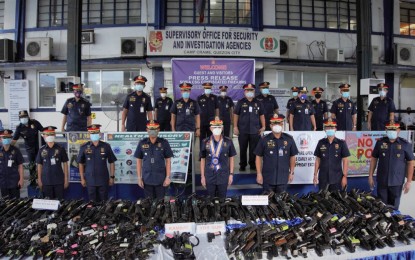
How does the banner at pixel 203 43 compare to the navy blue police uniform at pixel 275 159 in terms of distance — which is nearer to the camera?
the navy blue police uniform at pixel 275 159

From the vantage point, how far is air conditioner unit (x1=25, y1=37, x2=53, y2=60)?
12.1m

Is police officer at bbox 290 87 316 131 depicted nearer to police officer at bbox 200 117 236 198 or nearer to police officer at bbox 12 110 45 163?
police officer at bbox 200 117 236 198

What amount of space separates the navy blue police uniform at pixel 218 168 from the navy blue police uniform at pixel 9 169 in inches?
131

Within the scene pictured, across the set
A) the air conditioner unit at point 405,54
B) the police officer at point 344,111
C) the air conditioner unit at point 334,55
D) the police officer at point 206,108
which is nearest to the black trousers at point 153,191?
the police officer at point 206,108

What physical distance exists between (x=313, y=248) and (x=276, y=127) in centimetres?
208

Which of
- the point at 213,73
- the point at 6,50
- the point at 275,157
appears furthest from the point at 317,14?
the point at 6,50

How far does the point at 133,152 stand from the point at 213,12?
841cm

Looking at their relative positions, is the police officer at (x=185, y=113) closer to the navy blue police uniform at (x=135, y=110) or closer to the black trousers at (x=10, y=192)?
the navy blue police uniform at (x=135, y=110)

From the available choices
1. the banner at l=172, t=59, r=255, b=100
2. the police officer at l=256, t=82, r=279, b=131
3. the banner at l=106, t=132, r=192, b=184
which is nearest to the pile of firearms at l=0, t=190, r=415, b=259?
the banner at l=106, t=132, r=192, b=184

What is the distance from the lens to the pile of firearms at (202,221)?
307 cm

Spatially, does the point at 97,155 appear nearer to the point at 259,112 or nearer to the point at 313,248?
the point at 259,112

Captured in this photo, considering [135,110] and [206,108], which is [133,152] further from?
[206,108]

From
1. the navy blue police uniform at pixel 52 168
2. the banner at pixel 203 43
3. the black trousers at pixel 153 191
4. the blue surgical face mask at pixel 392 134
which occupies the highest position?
the banner at pixel 203 43

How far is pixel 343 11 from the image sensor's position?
13336 mm
